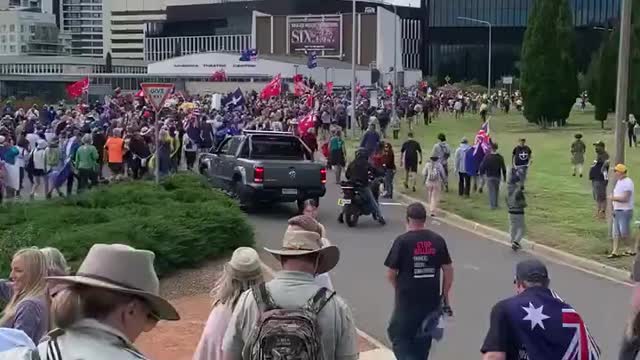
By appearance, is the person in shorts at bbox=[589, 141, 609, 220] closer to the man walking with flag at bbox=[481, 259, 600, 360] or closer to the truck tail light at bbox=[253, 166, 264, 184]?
the truck tail light at bbox=[253, 166, 264, 184]

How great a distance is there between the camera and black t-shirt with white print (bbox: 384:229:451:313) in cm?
759

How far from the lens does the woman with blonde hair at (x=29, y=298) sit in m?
5.16

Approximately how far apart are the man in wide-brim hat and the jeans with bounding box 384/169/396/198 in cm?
1936

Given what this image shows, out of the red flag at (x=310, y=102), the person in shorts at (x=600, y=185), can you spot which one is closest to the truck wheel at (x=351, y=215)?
the person in shorts at (x=600, y=185)

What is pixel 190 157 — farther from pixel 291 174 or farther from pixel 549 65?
pixel 549 65

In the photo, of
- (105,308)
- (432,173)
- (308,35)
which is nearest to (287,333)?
(105,308)

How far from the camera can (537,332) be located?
493 centimetres

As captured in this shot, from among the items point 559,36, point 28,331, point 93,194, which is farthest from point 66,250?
point 559,36

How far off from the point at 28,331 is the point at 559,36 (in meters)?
50.5

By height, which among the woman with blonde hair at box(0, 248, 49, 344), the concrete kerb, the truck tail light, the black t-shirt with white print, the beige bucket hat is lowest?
the concrete kerb

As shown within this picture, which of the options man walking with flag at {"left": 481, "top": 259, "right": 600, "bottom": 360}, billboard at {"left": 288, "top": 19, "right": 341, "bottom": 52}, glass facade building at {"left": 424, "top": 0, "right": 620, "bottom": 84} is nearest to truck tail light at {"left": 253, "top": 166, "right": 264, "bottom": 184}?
man walking with flag at {"left": 481, "top": 259, "right": 600, "bottom": 360}

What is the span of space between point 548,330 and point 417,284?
Result: 2.68 metres

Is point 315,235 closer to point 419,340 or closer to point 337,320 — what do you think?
point 337,320

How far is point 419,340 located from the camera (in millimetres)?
7598
